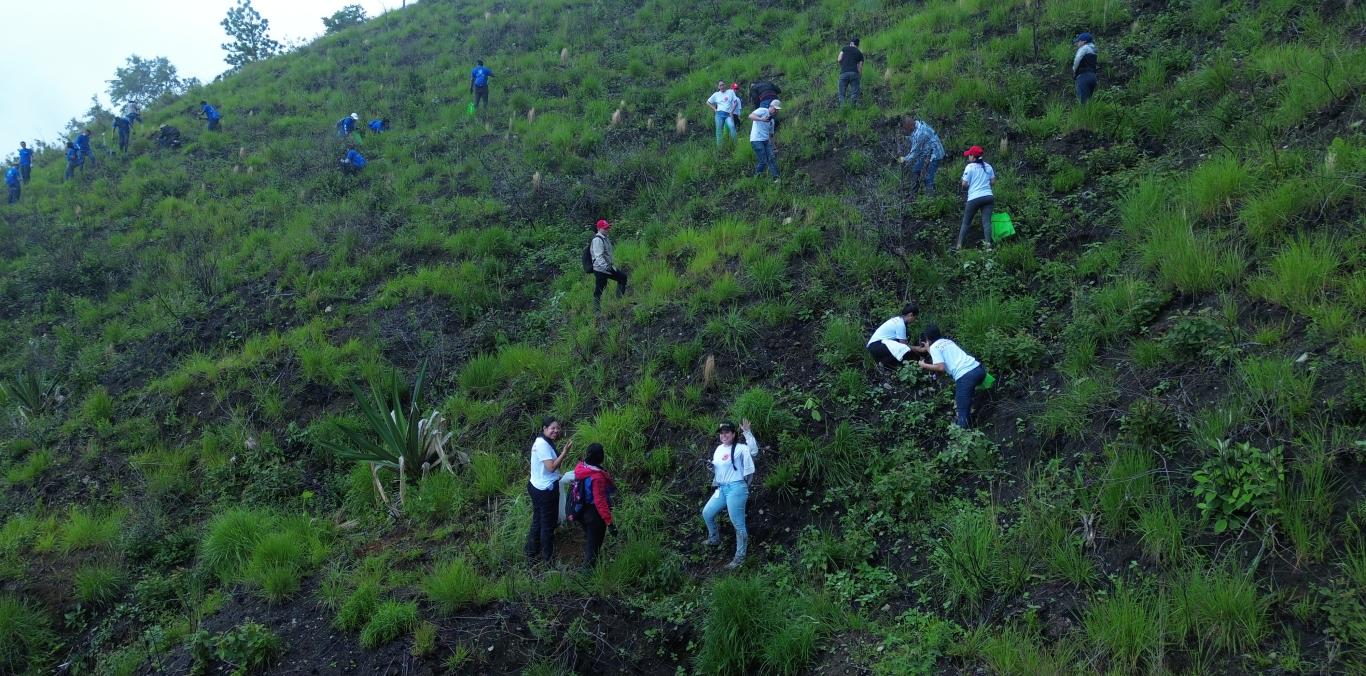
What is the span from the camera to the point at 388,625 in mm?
6555

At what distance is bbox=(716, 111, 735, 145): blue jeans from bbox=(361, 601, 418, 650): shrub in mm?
9987

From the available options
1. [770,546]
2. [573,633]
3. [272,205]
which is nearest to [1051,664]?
[770,546]

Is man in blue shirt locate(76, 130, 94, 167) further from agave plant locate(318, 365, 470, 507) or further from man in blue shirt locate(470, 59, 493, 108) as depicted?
agave plant locate(318, 365, 470, 507)

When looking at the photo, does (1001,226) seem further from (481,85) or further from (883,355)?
(481,85)

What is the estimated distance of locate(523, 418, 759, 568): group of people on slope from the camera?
705 cm

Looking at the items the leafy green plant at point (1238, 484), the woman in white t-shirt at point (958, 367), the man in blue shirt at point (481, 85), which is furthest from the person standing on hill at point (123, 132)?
the leafy green plant at point (1238, 484)

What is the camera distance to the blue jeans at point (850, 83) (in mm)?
13703

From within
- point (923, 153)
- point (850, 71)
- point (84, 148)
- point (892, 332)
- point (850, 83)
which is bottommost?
point (892, 332)

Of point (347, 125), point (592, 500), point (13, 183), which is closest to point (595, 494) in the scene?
point (592, 500)

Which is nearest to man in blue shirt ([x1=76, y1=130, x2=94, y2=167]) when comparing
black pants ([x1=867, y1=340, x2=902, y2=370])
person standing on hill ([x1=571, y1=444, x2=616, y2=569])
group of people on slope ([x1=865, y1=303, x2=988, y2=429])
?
person standing on hill ([x1=571, y1=444, x2=616, y2=569])

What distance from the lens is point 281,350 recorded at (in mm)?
11648

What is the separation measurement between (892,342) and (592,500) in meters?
3.26

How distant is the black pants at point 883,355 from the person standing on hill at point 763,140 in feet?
17.0

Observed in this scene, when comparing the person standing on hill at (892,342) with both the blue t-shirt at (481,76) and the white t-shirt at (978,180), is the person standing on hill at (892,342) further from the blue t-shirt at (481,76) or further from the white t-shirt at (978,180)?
the blue t-shirt at (481,76)
